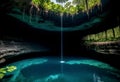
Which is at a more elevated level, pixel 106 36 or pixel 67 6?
pixel 67 6

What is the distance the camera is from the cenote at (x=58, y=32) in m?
7.98

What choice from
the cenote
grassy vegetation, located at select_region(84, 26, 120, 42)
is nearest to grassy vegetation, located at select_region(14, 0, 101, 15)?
the cenote

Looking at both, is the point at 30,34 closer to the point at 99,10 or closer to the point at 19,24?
the point at 19,24

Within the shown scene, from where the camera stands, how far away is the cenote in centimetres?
798

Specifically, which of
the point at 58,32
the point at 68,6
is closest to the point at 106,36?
the point at 68,6

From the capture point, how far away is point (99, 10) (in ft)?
29.3

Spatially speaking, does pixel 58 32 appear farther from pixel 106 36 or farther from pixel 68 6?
pixel 106 36

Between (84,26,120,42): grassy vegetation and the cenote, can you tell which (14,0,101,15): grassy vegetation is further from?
(84,26,120,42): grassy vegetation

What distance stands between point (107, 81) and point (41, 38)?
818 cm

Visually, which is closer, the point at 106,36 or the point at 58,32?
the point at 106,36

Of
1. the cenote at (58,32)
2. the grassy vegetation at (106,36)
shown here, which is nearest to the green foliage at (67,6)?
the cenote at (58,32)

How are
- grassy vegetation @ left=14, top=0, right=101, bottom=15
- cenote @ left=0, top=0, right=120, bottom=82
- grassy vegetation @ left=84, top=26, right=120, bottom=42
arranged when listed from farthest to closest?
grassy vegetation @ left=14, top=0, right=101, bottom=15 < grassy vegetation @ left=84, top=26, right=120, bottom=42 < cenote @ left=0, top=0, right=120, bottom=82

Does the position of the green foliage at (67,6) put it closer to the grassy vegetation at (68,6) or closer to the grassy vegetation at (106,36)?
the grassy vegetation at (68,6)

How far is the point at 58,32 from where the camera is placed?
12023mm
